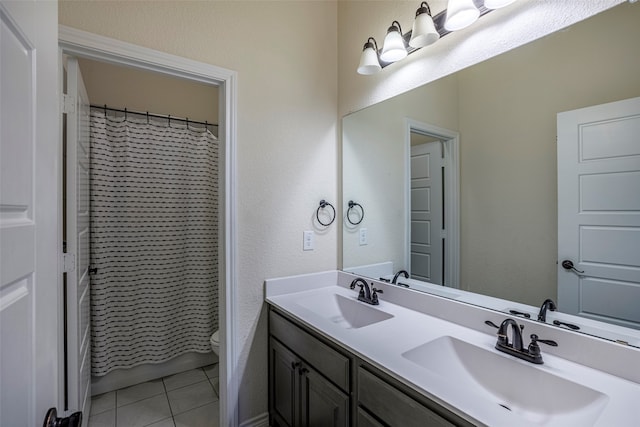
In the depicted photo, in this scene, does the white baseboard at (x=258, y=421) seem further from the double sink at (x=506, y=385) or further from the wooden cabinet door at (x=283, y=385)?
the double sink at (x=506, y=385)

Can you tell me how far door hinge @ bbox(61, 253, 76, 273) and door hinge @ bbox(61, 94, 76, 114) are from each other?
69 cm

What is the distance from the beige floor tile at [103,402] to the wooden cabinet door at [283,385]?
3.90 ft

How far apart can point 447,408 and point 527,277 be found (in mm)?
695

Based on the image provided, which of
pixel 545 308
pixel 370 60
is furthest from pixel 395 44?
pixel 545 308

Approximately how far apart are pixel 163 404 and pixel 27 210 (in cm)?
204

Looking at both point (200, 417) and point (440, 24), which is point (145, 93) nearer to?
point (440, 24)

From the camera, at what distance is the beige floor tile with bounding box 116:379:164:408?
207cm

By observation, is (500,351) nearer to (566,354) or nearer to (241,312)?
(566,354)

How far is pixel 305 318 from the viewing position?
1.36 metres

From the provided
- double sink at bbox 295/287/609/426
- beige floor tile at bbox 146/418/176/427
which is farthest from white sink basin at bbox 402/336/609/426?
beige floor tile at bbox 146/418/176/427

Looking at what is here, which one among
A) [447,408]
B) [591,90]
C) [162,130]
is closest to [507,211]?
[591,90]

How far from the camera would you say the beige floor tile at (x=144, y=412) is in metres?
1.85

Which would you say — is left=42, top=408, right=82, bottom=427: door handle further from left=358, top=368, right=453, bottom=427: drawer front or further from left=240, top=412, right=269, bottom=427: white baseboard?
left=240, top=412, right=269, bottom=427: white baseboard

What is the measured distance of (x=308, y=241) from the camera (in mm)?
1909
